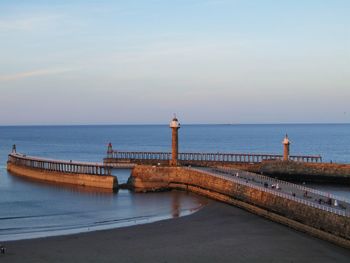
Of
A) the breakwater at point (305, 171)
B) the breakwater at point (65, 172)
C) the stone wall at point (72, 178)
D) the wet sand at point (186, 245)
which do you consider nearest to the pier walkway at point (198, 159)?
the breakwater at point (305, 171)

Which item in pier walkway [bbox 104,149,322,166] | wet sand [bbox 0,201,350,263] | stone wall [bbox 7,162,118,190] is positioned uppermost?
pier walkway [bbox 104,149,322,166]

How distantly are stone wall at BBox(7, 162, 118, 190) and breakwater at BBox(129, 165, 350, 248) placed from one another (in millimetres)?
2321

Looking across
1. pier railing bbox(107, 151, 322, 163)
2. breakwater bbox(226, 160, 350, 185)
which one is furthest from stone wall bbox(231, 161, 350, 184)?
pier railing bbox(107, 151, 322, 163)

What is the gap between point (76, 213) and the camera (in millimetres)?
39062

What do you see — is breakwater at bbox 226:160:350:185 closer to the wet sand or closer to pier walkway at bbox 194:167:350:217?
pier walkway at bbox 194:167:350:217

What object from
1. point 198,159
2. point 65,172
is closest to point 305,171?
point 198,159

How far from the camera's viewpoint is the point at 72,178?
185ft

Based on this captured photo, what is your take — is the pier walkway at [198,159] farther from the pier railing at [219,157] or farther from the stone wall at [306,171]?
the stone wall at [306,171]

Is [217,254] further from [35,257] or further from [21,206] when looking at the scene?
[21,206]

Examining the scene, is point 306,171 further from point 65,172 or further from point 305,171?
point 65,172

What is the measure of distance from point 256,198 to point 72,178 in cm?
2516

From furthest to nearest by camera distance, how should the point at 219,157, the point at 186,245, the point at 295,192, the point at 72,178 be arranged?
1. the point at 219,157
2. the point at 72,178
3. the point at 295,192
4. the point at 186,245

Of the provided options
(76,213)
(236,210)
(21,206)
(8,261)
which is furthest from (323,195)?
(21,206)

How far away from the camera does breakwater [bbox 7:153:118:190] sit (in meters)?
52.7
